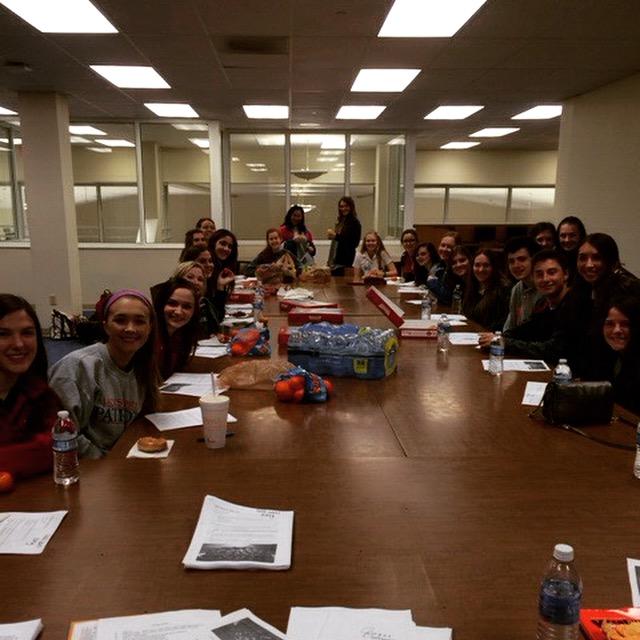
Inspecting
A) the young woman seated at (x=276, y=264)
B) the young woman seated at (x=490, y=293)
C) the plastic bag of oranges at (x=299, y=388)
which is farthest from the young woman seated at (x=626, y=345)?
the young woman seated at (x=276, y=264)

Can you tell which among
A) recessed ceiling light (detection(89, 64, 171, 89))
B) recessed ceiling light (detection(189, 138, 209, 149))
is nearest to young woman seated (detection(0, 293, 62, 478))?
recessed ceiling light (detection(89, 64, 171, 89))

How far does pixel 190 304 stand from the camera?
113 inches

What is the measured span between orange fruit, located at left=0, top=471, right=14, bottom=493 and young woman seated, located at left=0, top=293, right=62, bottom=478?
0.04 meters

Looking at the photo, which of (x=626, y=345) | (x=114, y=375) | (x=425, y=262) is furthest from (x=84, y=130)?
(x=626, y=345)

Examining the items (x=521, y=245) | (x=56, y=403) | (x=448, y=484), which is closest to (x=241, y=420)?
(x=56, y=403)

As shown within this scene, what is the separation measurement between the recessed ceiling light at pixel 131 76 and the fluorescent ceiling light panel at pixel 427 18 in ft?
7.87

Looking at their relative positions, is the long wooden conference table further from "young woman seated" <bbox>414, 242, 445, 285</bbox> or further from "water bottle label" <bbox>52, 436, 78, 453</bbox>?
"young woman seated" <bbox>414, 242, 445, 285</bbox>

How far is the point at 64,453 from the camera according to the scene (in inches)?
61.9

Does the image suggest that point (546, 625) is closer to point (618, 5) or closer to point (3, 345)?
point (3, 345)

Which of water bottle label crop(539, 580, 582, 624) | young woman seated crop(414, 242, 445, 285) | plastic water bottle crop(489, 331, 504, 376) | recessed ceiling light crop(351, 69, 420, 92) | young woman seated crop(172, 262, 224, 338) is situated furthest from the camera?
young woman seated crop(414, 242, 445, 285)

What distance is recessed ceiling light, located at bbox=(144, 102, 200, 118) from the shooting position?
735 centimetres

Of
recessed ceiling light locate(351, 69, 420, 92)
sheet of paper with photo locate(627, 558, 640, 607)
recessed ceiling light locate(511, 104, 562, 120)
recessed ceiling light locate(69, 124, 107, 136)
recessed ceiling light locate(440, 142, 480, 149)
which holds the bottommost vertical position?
sheet of paper with photo locate(627, 558, 640, 607)

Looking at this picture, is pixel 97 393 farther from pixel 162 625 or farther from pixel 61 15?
pixel 61 15

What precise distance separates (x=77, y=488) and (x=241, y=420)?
0.64 metres
